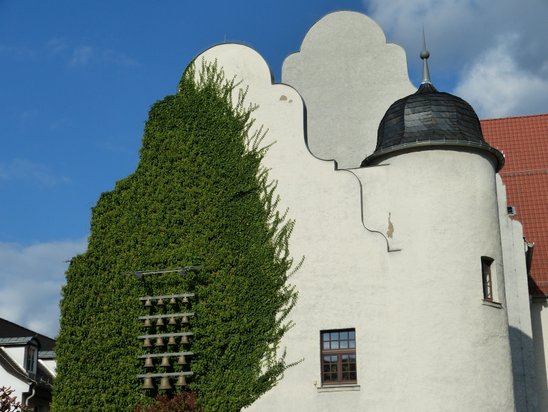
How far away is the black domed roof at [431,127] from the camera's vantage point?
2280cm

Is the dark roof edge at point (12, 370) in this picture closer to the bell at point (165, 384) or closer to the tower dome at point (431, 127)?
the bell at point (165, 384)

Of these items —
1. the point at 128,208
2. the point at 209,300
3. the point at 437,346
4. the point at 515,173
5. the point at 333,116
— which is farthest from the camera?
the point at 515,173

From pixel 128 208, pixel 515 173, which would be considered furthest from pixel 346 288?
pixel 515 173

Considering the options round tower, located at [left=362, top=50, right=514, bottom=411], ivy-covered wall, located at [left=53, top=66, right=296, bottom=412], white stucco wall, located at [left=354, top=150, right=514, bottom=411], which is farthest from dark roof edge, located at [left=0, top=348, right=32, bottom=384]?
round tower, located at [left=362, top=50, right=514, bottom=411]

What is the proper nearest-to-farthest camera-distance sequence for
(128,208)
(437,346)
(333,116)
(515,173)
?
(437,346)
(128,208)
(333,116)
(515,173)

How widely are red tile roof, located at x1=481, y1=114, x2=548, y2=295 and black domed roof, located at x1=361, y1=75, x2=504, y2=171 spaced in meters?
6.57

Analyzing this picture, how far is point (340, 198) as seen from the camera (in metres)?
23.1

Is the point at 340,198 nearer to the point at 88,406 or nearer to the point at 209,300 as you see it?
the point at 209,300

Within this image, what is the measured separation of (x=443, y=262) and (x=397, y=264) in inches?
42.5

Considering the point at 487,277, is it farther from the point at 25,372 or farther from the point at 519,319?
the point at 25,372

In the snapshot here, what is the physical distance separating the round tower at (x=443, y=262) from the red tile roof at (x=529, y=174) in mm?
6437

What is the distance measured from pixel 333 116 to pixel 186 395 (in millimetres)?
10338

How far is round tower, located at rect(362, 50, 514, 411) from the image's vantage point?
21.3 m

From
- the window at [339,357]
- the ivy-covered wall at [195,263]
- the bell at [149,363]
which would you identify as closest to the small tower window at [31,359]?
the ivy-covered wall at [195,263]
